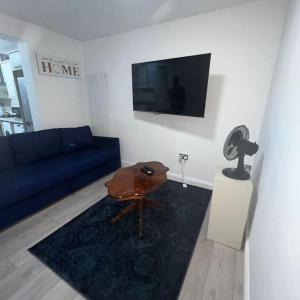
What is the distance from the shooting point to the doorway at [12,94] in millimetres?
3254

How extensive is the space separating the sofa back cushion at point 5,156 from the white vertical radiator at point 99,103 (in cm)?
159

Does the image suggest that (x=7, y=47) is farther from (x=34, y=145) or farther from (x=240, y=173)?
(x=240, y=173)

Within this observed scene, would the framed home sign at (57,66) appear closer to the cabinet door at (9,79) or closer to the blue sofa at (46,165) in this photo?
the blue sofa at (46,165)

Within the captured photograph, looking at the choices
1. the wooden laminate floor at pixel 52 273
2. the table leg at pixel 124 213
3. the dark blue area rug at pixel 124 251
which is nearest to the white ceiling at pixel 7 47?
the wooden laminate floor at pixel 52 273

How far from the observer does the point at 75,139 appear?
117 inches

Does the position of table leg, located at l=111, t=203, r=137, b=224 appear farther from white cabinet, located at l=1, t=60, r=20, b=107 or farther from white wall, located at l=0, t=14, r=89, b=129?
white cabinet, located at l=1, t=60, r=20, b=107

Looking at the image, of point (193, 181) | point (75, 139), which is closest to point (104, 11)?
point (75, 139)

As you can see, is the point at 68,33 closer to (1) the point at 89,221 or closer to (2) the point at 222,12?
(2) the point at 222,12

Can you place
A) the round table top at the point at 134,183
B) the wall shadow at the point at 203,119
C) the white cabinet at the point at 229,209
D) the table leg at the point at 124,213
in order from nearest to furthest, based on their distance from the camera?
the white cabinet at the point at 229,209, the round table top at the point at 134,183, the table leg at the point at 124,213, the wall shadow at the point at 203,119

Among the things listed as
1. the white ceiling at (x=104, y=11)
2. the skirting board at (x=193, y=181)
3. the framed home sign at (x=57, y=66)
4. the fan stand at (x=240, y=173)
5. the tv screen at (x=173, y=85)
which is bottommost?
the skirting board at (x=193, y=181)

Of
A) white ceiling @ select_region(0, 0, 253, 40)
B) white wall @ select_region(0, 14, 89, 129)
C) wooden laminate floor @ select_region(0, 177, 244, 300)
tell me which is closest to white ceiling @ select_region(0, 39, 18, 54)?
white wall @ select_region(0, 14, 89, 129)

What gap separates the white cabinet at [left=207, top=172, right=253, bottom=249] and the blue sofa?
1839 millimetres

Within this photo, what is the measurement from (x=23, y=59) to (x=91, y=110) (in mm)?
1311

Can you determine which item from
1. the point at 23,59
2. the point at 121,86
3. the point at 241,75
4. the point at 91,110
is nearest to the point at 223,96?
the point at 241,75
